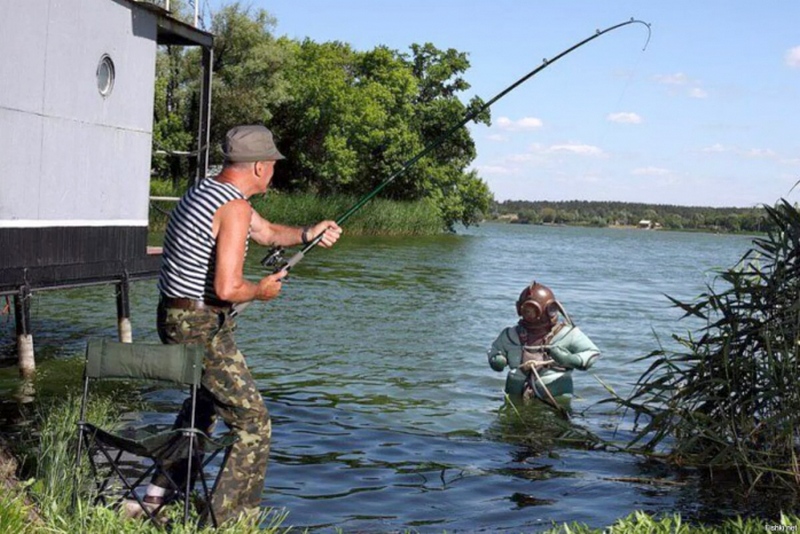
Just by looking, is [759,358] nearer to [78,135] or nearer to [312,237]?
[312,237]

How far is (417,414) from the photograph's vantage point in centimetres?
1280

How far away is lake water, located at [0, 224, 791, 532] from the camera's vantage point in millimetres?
8516

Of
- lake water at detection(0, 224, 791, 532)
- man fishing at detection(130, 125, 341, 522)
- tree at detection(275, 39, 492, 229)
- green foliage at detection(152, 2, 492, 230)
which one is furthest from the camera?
tree at detection(275, 39, 492, 229)

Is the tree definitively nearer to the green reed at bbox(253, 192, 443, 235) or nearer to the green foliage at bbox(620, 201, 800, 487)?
the green reed at bbox(253, 192, 443, 235)

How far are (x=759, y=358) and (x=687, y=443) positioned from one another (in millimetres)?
926

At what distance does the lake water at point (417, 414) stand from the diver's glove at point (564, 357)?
0.68 m

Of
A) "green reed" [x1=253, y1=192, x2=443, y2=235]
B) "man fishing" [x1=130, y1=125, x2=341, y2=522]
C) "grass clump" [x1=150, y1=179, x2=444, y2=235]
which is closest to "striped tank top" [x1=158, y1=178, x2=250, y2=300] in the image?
"man fishing" [x1=130, y1=125, x2=341, y2=522]

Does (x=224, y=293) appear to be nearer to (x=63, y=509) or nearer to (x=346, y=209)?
(x=63, y=509)

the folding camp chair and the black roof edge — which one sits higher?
the black roof edge

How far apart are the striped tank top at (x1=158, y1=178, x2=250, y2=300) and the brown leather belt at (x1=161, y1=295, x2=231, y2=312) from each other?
0.02 m

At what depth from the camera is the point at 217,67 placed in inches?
2462

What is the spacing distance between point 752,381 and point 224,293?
4.83m

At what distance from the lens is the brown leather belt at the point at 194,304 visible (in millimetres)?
6457

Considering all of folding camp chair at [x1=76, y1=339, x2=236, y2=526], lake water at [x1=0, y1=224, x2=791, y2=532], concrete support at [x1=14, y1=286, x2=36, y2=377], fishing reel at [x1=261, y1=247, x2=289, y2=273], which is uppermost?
fishing reel at [x1=261, y1=247, x2=289, y2=273]
